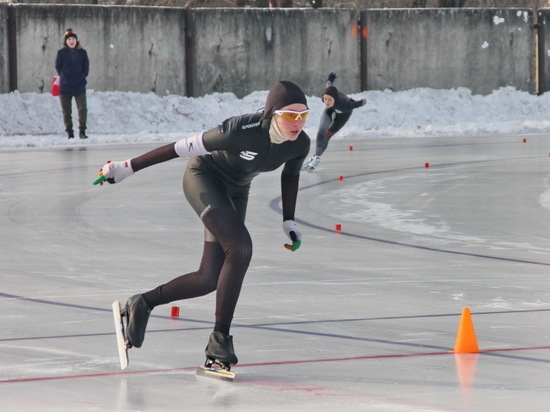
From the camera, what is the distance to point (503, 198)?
15.2 meters

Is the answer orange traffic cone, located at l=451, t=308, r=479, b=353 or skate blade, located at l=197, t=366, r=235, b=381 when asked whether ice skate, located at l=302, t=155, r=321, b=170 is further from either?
skate blade, located at l=197, t=366, r=235, b=381

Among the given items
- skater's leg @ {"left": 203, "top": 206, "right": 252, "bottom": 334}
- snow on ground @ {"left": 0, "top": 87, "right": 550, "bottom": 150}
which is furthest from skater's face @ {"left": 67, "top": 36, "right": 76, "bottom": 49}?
skater's leg @ {"left": 203, "top": 206, "right": 252, "bottom": 334}

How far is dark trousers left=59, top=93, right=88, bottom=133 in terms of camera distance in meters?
24.7

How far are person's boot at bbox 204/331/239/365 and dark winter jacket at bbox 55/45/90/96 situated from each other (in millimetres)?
18815

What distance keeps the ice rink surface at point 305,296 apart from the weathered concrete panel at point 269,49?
12099mm

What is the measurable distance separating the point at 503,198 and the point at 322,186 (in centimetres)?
264

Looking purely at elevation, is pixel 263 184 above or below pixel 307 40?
below

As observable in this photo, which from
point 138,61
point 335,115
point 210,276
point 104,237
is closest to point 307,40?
point 138,61

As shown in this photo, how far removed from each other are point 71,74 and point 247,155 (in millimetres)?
18749

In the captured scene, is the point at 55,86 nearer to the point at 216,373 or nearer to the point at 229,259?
the point at 229,259

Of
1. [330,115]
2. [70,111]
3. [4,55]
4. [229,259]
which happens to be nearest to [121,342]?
[229,259]

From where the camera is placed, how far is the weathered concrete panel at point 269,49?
29.5 m

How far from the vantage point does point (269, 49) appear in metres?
30.0

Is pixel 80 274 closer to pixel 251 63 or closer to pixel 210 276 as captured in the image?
pixel 210 276
